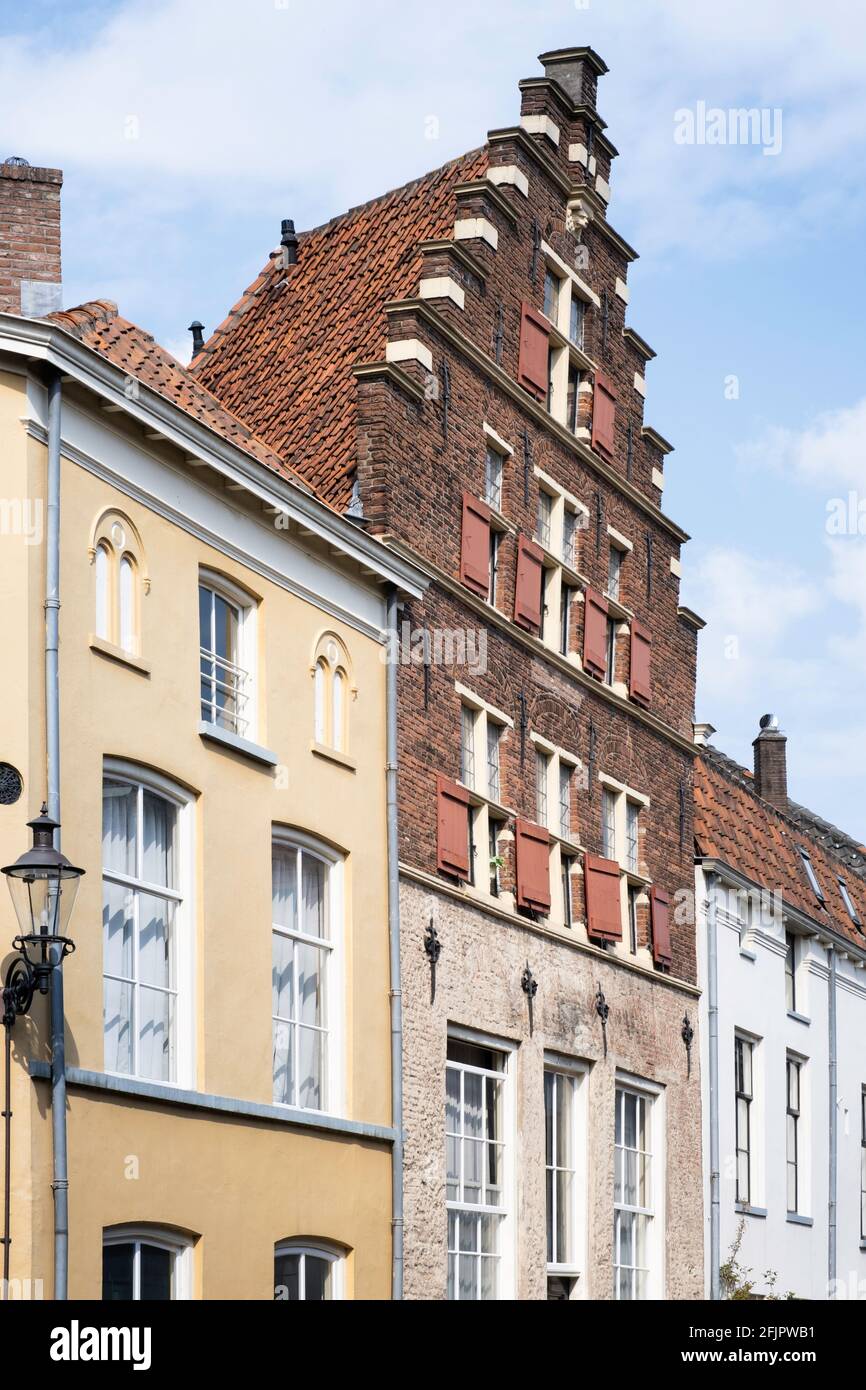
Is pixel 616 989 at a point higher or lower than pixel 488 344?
lower

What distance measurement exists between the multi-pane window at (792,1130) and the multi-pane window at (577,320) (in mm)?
11093

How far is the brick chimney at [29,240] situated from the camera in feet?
55.3

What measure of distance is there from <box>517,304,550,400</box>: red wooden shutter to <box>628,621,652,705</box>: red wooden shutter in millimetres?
3519

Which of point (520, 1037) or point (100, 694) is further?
point (520, 1037)

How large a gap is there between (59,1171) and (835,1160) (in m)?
19.9

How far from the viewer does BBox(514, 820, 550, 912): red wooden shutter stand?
72.7ft

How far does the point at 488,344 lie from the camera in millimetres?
22953

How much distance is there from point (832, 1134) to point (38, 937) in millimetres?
20610

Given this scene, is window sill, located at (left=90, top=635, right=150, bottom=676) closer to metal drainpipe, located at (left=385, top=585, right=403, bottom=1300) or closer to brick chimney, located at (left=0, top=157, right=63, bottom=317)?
brick chimney, located at (left=0, top=157, right=63, bottom=317)

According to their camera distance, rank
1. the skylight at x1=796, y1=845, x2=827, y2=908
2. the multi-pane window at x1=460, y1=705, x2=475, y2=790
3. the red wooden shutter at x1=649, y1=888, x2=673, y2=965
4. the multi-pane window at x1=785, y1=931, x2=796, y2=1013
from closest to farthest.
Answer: the multi-pane window at x1=460, y1=705, x2=475, y2=790 → the red wooden shutter at x1=649, y1=888, x2=673, y2=965 → the multi-pane window at x1=785, y1=931, x2=796, y2=1013 → the skylight at x1=796, y1=845, x2=827, y2=908

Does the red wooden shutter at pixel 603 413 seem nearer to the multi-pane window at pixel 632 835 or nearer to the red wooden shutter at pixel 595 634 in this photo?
the red wooden shutter at pixel 595 634

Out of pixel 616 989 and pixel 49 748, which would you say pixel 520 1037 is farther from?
pixel 49 748

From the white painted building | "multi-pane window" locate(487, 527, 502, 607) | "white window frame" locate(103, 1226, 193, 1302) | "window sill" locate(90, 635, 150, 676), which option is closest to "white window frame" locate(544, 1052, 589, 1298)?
the white painted building
